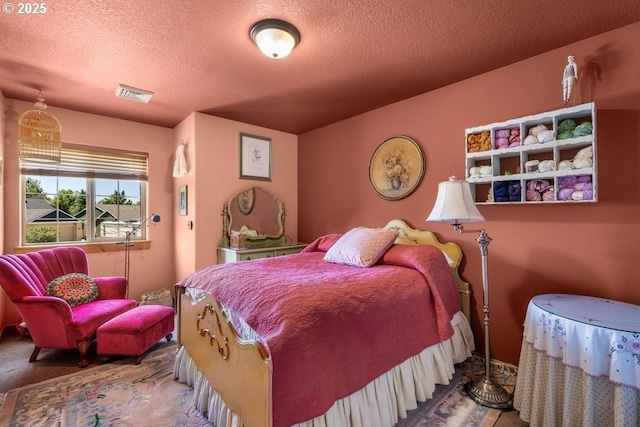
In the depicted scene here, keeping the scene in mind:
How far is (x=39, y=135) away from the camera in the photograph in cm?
282

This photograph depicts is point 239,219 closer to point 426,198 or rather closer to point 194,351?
point 194,351

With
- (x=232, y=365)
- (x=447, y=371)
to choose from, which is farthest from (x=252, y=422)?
(x=447, y=371)

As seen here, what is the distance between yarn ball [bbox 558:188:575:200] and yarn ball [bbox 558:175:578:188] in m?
0.03

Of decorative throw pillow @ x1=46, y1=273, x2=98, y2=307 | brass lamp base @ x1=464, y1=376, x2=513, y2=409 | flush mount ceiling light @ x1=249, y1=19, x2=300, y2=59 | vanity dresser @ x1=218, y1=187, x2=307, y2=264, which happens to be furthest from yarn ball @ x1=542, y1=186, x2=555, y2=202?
decorative throw pillow @ x1=46, y1=273, x2=98, y2=307

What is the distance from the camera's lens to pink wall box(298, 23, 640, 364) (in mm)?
1781

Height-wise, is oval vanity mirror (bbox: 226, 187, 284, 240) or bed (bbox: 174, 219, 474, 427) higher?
oval vanity mirror (bbox: 226, 187, 284, 240)

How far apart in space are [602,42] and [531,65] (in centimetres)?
38

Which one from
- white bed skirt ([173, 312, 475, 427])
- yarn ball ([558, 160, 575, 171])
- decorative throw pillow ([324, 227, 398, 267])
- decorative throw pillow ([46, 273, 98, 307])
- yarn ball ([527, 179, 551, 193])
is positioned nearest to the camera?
white bed skirt ([173, 312, 475, 427])

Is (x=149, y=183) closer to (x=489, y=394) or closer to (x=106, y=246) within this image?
(x=106, y=246)

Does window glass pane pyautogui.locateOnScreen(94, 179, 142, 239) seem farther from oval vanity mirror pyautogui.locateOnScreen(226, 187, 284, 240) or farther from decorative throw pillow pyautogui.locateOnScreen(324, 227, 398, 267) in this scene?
decorative throw pillow pyautogui.locateOnScreen(324, 227, 398, 267)

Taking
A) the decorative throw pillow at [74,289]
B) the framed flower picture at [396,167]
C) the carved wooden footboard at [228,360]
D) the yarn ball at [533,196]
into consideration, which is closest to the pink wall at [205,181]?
the decorative throw pillow at [74,289]

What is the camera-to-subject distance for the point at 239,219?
3650mm

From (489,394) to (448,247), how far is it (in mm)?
1112

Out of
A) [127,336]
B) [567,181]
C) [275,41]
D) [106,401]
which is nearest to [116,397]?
[106,401]
